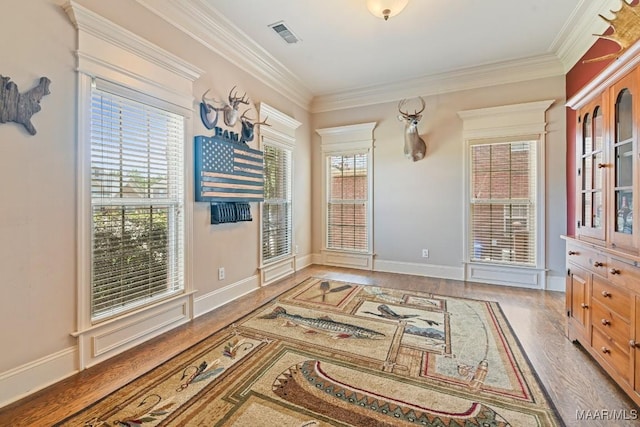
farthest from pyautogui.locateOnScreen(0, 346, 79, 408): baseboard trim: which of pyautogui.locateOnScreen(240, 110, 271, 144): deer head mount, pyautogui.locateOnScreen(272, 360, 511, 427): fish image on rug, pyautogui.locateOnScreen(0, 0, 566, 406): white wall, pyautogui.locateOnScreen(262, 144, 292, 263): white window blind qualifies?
pyautogui.locateOnScreen(240, 110, 271, 144): deer head mount

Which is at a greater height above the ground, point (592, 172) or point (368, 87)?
point (368, 87)

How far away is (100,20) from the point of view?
2.11m

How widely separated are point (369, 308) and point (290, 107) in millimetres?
3459

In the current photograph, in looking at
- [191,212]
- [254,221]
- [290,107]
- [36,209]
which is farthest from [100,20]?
[290,107]

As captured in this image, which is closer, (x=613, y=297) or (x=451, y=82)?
(x=613, y=297)

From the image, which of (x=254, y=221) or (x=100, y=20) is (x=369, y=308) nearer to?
(x=254, y=221)

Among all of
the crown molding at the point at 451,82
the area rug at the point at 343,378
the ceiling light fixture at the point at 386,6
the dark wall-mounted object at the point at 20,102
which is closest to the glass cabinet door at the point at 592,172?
the area rug at the point at 343,378

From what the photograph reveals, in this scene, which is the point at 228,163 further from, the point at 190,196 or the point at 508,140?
the point at 508,140

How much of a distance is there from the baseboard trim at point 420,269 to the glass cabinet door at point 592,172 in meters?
2.21

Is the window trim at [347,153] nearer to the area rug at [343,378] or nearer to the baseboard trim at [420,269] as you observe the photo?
the baseboard trim at [420,269]

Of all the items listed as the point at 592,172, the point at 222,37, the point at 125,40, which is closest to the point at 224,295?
the point at 125,40

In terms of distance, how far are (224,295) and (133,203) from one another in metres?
1.51

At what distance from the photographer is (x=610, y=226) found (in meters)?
1.95

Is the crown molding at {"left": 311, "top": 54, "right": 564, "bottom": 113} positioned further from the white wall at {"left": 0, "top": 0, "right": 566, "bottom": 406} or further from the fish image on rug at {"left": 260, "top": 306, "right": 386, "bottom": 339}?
the fish image on rug at {"left": 260, "top": 306, "right": 386, "bottom": 339}
